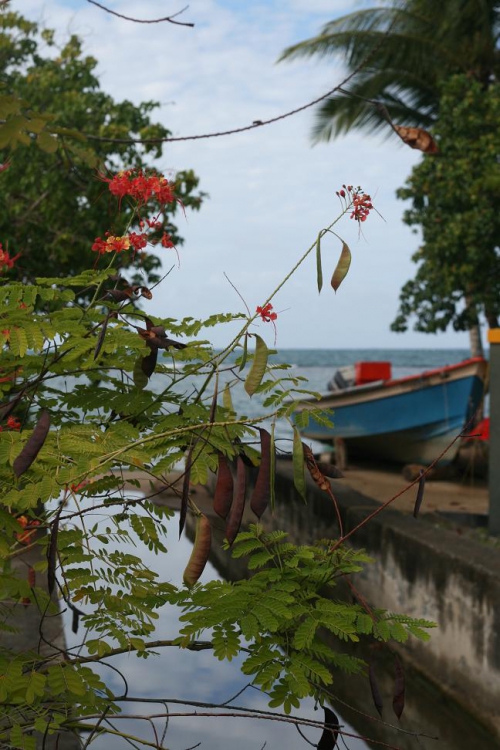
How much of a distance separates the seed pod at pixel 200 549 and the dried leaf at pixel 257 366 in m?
0.35

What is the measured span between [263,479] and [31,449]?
0.55m

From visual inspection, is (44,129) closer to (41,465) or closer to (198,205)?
(41,465)

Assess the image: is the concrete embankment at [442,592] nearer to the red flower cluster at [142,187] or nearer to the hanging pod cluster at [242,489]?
the red flower cluster at [142,187]

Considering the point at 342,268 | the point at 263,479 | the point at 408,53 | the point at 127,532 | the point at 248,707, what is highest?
the point at 408,53

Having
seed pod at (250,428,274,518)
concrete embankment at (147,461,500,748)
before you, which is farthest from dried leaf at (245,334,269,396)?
concrete embankment at (147,461,500,748)

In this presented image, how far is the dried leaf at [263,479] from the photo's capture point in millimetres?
2221

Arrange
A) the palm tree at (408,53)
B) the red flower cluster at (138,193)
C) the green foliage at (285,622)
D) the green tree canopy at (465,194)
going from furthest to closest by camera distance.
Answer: the palm tree at (408,53)
the green tree canopy at (465,194)
the red flower cluster at (138,193)
the green foliage at (285,622)

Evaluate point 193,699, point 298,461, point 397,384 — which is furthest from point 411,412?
point 298,461

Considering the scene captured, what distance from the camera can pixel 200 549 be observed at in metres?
2.28

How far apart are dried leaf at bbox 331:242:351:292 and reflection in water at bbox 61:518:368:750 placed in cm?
303

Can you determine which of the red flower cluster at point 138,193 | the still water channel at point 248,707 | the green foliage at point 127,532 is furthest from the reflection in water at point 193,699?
the red flower cluster at point 138,193

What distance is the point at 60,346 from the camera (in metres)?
2.80

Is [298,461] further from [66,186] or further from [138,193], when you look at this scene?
[66,186]

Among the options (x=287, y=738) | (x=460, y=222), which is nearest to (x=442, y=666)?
(x=287, y=738)
